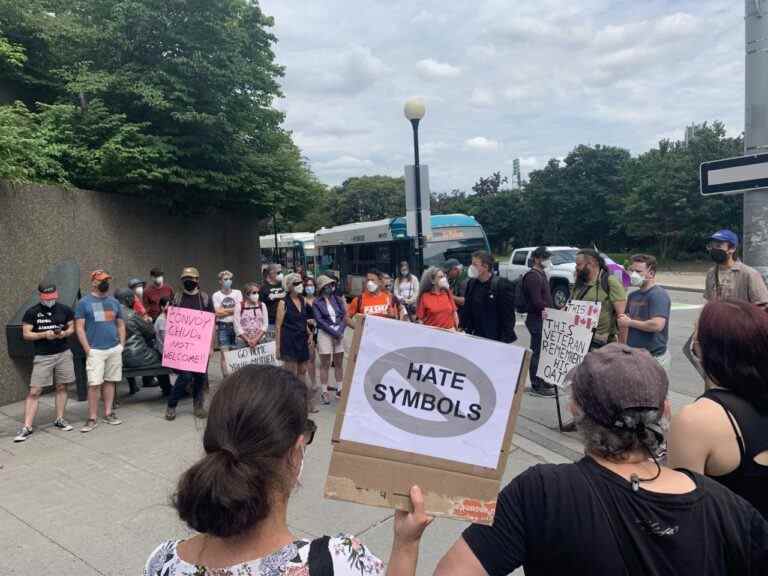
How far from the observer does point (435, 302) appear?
7.57 metres

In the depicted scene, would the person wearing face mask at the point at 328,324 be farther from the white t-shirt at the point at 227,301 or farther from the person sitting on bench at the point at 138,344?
the person sitting on bench at the point at 138,344

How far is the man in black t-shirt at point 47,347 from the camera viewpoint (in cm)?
637

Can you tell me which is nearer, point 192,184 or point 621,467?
point 621,467

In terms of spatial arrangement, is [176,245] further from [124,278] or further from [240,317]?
[240,317]

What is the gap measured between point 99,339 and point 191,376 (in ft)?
3.76

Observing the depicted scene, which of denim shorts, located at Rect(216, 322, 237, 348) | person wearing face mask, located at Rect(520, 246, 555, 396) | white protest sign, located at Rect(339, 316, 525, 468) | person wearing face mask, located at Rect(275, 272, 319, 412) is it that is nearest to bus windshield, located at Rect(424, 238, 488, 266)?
person wearing face mask, located at Rect(520, 246, 555, 396)

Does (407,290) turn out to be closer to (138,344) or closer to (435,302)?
(435,302)

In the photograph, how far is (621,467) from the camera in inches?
64.4

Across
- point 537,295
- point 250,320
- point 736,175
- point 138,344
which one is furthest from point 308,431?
point 138,344

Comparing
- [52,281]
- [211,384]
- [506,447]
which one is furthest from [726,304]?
[52,281]

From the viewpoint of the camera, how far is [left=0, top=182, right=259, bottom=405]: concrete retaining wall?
8.23 metres

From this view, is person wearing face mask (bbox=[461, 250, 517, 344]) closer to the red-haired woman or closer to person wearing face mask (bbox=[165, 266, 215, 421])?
person wearing face mask (bbox=[165, 266, 215, 421])

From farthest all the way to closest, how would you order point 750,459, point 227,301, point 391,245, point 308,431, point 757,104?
point 391,245 → point 227,301 → point 757,104 → point 750,459 → point 308,431

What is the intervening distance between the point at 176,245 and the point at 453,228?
8.67 m
